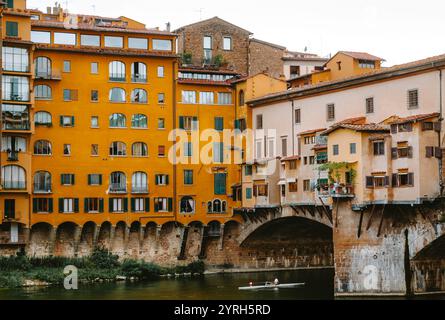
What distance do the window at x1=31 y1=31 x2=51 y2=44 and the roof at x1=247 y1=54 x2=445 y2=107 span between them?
14380 millimetres

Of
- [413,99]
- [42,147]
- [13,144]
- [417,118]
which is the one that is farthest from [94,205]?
[417,118]

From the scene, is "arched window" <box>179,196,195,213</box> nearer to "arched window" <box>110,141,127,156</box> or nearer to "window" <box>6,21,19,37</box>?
"arched window" <box>110,141,127,156</box>

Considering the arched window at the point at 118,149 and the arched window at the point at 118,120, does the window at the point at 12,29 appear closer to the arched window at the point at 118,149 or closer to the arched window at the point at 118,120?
the arched window at the point at 118,120

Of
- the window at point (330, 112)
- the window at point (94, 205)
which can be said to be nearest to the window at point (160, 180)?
the window at point (94, 205)

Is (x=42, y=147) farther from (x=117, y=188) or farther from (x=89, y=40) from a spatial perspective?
(x=89, y=40)

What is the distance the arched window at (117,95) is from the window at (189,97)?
14.1 feet

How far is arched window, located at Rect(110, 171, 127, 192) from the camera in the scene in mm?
63062

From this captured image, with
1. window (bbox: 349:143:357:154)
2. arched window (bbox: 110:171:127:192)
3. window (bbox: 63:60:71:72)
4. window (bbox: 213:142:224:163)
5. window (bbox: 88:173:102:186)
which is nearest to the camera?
window (bbox: 349:143:357:154)

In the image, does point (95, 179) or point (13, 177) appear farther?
point (95, 179)

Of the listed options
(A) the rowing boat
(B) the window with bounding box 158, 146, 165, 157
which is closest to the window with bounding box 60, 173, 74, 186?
(B) the window with bounding box 158, 146, 165, 157

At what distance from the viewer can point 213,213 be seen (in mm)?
66000

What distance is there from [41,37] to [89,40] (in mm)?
3217

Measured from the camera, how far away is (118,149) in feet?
208
